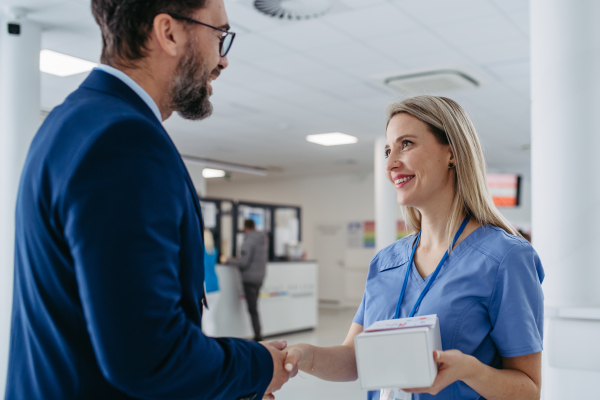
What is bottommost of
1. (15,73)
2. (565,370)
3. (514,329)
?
(565,370)

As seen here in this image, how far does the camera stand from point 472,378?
1.20 metres

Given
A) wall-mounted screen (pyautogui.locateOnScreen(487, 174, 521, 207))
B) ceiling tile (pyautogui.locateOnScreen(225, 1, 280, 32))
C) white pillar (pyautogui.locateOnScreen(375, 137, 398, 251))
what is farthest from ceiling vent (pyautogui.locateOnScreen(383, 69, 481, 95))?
wall-mounted screen (pyautogui.locateOnScreen(487, 174, 521, 207))

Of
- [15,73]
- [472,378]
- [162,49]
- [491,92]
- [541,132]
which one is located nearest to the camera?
[162,49]

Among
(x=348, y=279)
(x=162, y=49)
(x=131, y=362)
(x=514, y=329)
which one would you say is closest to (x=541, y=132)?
(x=514, y=329)

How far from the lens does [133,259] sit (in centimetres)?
77

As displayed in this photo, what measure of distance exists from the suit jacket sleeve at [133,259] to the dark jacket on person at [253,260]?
6.55 m

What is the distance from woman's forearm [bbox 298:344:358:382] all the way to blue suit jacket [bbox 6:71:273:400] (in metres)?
0.53

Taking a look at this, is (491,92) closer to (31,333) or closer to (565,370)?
(565,370)

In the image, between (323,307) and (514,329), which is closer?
(514,329)

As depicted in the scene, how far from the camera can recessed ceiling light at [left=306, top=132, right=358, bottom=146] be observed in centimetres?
846

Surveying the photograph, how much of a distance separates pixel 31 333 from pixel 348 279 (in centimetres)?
1217

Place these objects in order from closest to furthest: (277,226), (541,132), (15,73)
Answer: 1. (541,132)
2. (15,73)
3. (277,226)

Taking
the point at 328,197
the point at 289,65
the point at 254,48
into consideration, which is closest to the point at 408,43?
the point at 289,65

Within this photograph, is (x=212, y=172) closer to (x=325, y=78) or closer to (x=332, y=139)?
(x=332, y=139)
